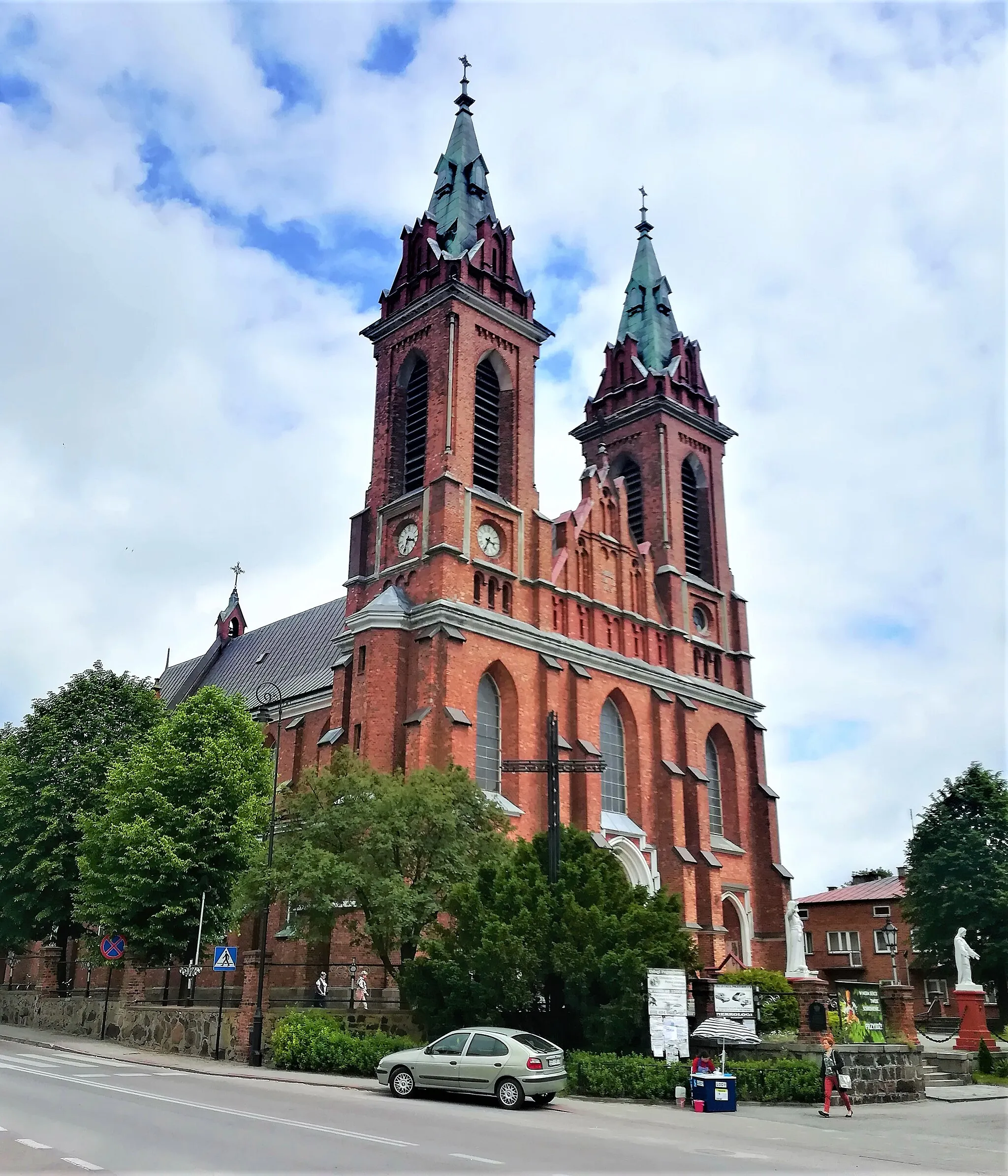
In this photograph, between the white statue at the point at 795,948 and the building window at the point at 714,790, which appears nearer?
Result: the white statue at the point at 795,948

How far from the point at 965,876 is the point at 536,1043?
29753 millimetres

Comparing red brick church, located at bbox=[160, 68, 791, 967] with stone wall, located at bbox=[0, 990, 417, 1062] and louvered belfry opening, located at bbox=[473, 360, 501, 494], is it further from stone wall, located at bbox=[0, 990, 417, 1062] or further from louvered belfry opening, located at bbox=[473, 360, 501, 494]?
stone wall, located at bbox=[0, 990, 417, 1062]

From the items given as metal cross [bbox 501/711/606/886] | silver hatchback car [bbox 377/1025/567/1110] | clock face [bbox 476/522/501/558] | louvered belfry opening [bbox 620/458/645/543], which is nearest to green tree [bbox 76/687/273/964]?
metal cross [bbox 501/711/606/886]

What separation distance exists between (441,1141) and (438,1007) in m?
10.6

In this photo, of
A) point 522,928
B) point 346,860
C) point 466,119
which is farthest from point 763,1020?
point 466,119

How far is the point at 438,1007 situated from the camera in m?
23.8

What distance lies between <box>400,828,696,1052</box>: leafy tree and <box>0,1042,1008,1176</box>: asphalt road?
2442 millimetres

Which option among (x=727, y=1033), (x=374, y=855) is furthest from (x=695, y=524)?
(x=727, y=1033)

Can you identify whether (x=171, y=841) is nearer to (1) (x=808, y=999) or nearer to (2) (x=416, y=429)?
(2) (x=416, y=429)

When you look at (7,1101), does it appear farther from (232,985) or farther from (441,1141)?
(232,985)

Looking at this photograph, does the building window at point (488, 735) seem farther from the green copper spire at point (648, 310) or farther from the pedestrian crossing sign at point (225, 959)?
the green copper spire at point (648, 310)

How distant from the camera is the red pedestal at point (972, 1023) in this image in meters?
29.5

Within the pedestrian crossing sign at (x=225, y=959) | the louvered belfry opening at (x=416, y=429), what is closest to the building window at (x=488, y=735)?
the louvered belfry opening at (x=416, y=429)

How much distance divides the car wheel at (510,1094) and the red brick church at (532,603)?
56.5 feet
